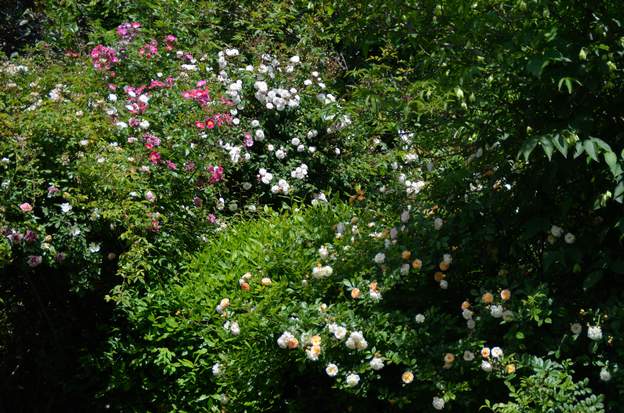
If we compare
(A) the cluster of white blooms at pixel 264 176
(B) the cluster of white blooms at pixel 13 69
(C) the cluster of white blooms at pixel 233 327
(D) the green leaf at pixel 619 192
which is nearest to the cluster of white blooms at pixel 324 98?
(A) the cluster of white blooms at pixel 264 176

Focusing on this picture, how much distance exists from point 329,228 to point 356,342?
101 centimetres

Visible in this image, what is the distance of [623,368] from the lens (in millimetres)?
2834

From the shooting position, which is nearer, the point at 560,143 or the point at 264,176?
the point at 560,143

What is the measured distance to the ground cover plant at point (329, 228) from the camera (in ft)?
9.82

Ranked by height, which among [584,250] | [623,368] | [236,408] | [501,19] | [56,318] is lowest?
[56,318]

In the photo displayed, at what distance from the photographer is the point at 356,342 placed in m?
3.12

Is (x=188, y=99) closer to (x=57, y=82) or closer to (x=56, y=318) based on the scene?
(x=57, y=82)

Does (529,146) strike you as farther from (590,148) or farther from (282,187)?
(282,187)

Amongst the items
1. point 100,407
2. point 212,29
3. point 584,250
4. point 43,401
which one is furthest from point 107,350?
point 212,29

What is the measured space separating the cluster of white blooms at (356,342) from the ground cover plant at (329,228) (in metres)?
0.07

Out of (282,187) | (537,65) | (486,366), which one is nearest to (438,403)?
(486,366)

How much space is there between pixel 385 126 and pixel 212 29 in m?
2.80

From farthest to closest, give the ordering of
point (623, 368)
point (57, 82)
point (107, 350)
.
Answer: point (57, 82) → point (107, 350) → point (623, 368)

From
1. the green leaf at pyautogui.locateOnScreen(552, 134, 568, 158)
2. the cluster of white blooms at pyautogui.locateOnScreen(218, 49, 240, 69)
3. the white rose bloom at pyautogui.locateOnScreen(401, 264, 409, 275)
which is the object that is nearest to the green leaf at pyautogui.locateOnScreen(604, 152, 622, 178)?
the green leaf at pyautogui.locateOnScreen(552, 134, 568, 158)
